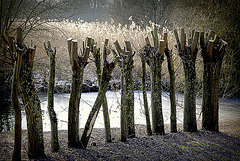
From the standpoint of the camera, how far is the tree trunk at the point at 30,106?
2.12 m

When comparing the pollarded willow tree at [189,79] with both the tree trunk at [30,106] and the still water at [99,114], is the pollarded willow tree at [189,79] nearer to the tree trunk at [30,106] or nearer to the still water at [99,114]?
the still water at [99,114]

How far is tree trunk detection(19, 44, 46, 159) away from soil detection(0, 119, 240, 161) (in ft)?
0.31

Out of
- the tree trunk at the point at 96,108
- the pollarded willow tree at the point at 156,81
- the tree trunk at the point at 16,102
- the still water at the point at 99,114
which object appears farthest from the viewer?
the still water at the point at 99,114

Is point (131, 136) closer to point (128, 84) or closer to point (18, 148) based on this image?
point (128, 84)

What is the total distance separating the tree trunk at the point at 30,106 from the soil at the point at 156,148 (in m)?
0.10

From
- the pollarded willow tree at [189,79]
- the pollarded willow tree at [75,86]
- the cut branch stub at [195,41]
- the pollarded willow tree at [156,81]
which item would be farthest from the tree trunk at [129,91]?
the cut branch stub at [195,41]

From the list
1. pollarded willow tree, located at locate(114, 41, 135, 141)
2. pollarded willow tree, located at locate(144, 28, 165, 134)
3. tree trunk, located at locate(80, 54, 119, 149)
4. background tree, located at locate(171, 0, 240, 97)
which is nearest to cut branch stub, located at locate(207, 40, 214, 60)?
pollarded willow tree, located at locate(144, 28, 165, 134)

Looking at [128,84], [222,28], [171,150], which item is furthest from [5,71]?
[222,28]

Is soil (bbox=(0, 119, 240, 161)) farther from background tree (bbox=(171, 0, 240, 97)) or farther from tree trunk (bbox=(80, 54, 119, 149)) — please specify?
background tree (bbox=(171, 0, 240, 97))

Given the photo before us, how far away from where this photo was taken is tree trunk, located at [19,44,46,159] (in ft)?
6.96

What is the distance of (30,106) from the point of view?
2146mm

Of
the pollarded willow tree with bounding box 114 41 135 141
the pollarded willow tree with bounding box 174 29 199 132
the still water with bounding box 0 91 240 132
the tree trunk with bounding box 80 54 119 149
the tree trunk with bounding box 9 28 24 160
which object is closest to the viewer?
the tree trunk with bounding box 9 28 24 160

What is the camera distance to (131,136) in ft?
10.2

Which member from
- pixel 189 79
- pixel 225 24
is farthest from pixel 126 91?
pixel 225 24
